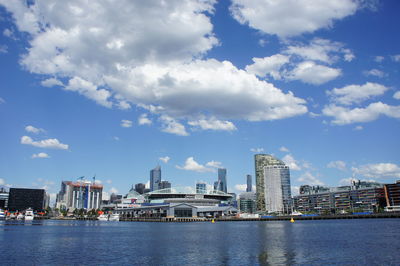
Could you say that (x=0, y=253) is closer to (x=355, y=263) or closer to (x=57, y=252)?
(x=57, y=252)

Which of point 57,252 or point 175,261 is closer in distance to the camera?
point 175,261

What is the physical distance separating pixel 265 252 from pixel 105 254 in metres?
23.8

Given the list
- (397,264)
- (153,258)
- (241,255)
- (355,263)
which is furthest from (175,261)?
(397,264)

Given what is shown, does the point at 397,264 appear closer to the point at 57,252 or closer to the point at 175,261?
the point at 175,261

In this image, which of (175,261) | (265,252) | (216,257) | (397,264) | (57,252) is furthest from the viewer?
(57,252)

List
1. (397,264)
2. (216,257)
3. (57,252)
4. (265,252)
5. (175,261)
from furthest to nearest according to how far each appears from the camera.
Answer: (57,252), (265,252), (216,257), (175,261), (397,264)

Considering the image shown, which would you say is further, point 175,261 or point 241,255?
point 241,255

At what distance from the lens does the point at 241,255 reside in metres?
48.0

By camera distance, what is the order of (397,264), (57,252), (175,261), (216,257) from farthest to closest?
1. (57,252)
2. (216,257)
3. (175,261)
4. (397,264)

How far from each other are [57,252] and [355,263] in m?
43.0

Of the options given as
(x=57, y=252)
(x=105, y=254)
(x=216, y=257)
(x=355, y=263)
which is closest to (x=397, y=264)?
(x=355, y=263)

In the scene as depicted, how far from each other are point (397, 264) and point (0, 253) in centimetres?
5371

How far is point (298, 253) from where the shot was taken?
4938cm

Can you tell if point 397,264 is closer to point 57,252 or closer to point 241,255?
point 241,255
